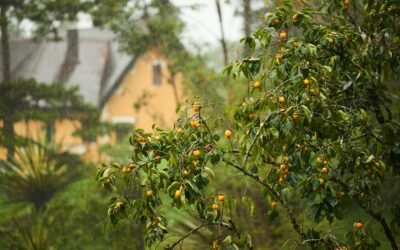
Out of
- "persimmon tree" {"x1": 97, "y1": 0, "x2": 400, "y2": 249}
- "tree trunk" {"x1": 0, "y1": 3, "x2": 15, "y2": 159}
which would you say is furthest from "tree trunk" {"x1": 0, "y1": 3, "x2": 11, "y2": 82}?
"persimmon tree" {"x1": 97, "y1": 0, "x2": 400, "y2": 249}

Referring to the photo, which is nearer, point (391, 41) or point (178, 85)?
point (391, 41)

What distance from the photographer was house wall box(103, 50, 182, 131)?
23.8 feet

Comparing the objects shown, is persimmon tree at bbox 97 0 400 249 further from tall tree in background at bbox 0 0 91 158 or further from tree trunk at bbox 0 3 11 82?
tree trunk at bbox 0 3 11 82

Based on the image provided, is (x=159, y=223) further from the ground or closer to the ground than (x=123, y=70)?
closer to the ground

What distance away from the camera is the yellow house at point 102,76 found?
6.82m

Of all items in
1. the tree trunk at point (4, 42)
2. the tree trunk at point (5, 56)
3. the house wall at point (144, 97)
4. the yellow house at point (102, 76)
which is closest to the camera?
the tree trunk at point (5, 56)

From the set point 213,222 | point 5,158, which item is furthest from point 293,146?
point 5,158

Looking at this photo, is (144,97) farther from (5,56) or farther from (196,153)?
(196,153)

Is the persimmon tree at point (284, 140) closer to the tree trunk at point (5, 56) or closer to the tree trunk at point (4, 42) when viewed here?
the tree trunk at point (5, 56)

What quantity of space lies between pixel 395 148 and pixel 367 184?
0.33 metres

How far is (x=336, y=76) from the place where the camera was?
2.67 meters

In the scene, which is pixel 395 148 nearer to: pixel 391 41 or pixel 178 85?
pixel 391 41

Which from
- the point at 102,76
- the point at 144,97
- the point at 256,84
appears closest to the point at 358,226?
the point at 256,84

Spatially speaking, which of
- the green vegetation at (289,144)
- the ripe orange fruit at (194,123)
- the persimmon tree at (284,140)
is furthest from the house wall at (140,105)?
the ripe orange fruit at (194,123)
